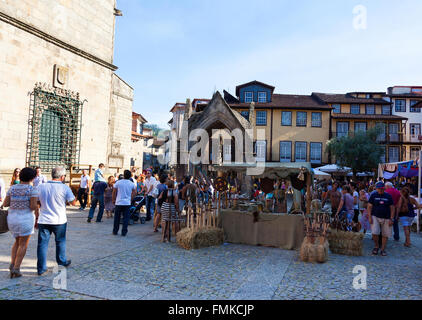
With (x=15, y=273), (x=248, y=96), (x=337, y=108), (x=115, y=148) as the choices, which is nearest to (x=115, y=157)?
(x=115, y=148)

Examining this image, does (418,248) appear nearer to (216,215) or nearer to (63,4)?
(216,215)

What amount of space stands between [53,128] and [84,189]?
320 cm

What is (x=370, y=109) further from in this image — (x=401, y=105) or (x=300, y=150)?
(x=300, y=150)

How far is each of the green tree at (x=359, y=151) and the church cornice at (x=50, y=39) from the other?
931 inches

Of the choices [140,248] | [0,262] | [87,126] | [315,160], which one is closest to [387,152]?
[315,160]

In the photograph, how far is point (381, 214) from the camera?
25.8ft

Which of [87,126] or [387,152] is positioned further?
[387,152]

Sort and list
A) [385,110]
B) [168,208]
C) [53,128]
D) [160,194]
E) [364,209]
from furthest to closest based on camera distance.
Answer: [385,110], [53,128], [364,209], [160,194], [168,208]

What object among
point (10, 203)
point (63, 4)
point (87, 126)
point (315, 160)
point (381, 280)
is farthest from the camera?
point (315, 160)

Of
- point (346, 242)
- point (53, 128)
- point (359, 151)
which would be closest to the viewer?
point (346, 242)

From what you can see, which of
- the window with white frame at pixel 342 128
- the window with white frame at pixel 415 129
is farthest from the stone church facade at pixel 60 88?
the window with white frame at pixel 415 129

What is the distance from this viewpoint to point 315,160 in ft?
116

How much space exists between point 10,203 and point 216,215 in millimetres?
5209

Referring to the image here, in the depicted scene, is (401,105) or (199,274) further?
(401,105)
